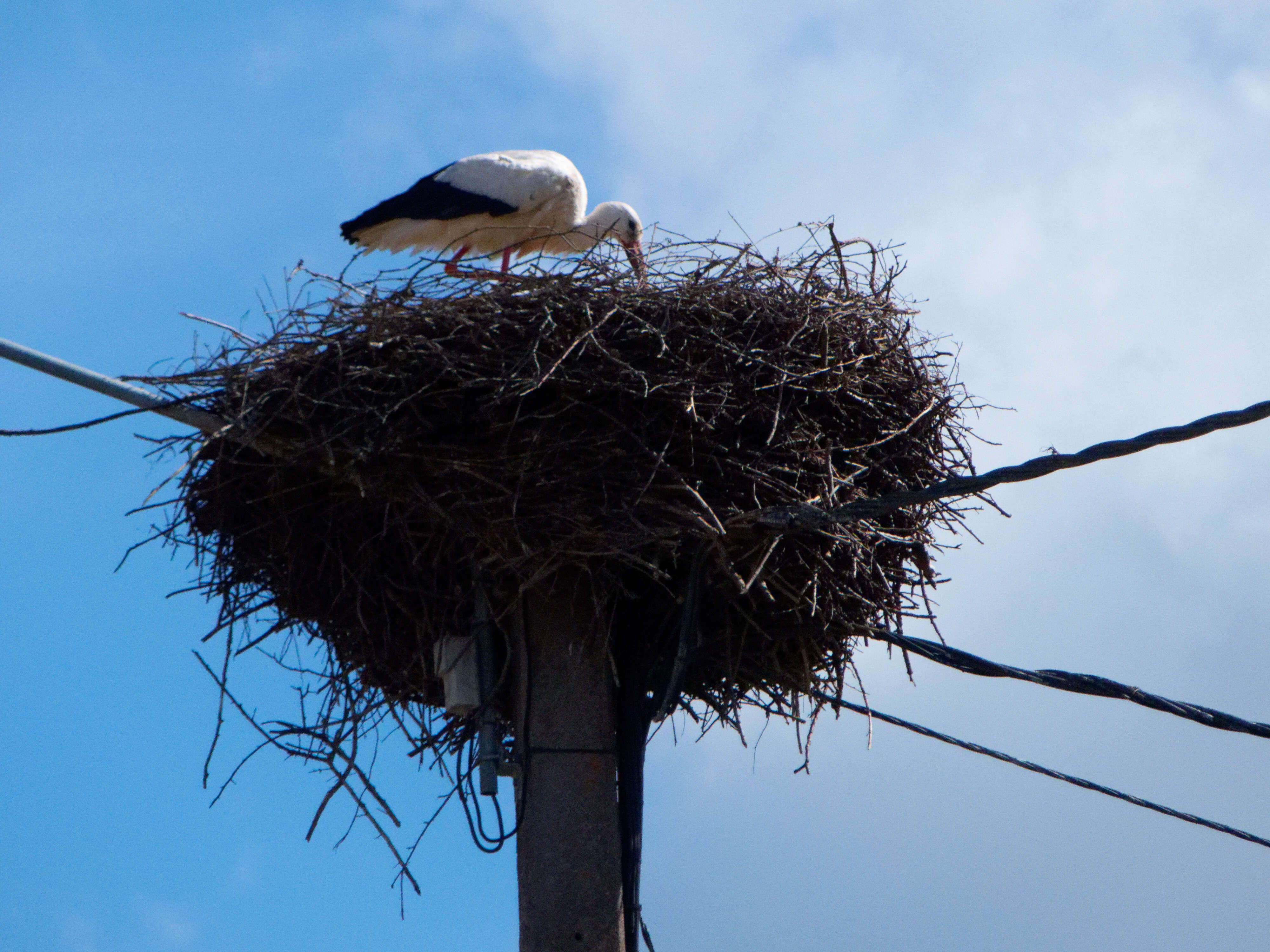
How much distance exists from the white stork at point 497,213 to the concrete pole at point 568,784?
3.53m

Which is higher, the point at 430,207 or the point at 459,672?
the point at 430,207

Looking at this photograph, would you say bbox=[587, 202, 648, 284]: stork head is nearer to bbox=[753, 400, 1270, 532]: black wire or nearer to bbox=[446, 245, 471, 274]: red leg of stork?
bbox=[446, 245, 471, 274]: red leg of stork

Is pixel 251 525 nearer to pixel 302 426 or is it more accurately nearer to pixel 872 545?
pixel 302 426

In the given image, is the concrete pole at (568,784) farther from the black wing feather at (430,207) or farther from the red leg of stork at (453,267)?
the black wing feather at (430,207)

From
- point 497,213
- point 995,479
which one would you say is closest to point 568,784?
point 995,479

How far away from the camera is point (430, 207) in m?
8.08

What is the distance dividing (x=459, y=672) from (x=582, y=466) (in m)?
Answer: 0.73

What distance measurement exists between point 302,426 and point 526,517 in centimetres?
71

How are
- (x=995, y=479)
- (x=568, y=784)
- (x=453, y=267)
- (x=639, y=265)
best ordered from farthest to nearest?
(x=453, y=267) → (x=639, y=265) → (x=568, y=784) → (x=995, y=479)

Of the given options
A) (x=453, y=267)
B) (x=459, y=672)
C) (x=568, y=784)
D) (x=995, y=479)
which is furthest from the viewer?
(x=453, y=267)

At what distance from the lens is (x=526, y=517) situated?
14.3ft

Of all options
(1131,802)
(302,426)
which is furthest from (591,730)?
(1131,802)

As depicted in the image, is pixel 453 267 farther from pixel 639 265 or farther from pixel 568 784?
pixel 568 784

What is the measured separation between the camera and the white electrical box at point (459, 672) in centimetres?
455
